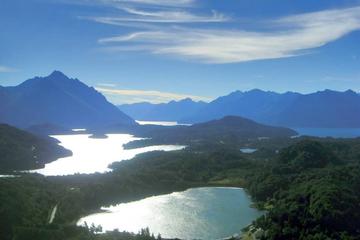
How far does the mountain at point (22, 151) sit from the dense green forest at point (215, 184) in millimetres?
30661

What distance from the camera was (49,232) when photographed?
6700cm

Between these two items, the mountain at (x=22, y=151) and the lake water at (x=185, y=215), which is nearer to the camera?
the lake water at (x=185, y=215)

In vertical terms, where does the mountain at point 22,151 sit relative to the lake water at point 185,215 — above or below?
above

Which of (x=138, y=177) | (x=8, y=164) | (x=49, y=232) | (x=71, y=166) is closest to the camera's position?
(x=49, y=232)

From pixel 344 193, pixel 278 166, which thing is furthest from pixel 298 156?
pixel 344 193

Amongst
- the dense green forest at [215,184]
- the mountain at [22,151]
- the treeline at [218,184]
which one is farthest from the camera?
the mountain at [22,151]

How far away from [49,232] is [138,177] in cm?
5461

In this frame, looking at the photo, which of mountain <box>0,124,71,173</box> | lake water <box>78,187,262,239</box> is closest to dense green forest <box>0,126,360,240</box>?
lake water <box>78,187,262,239</box>

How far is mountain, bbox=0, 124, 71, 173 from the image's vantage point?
15388cm

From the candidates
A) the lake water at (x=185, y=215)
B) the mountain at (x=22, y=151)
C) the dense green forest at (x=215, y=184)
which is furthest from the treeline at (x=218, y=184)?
the mountain at (x=22, y=151)

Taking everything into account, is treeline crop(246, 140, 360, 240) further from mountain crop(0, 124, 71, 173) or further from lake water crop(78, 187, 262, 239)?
mountain crop(0, 124, 71, 173)

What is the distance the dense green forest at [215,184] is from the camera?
7062 cm

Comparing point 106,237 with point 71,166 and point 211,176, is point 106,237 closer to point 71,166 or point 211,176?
point 211,176

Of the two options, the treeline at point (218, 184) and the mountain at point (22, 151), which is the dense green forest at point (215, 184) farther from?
the mountain at point (22, 151)
